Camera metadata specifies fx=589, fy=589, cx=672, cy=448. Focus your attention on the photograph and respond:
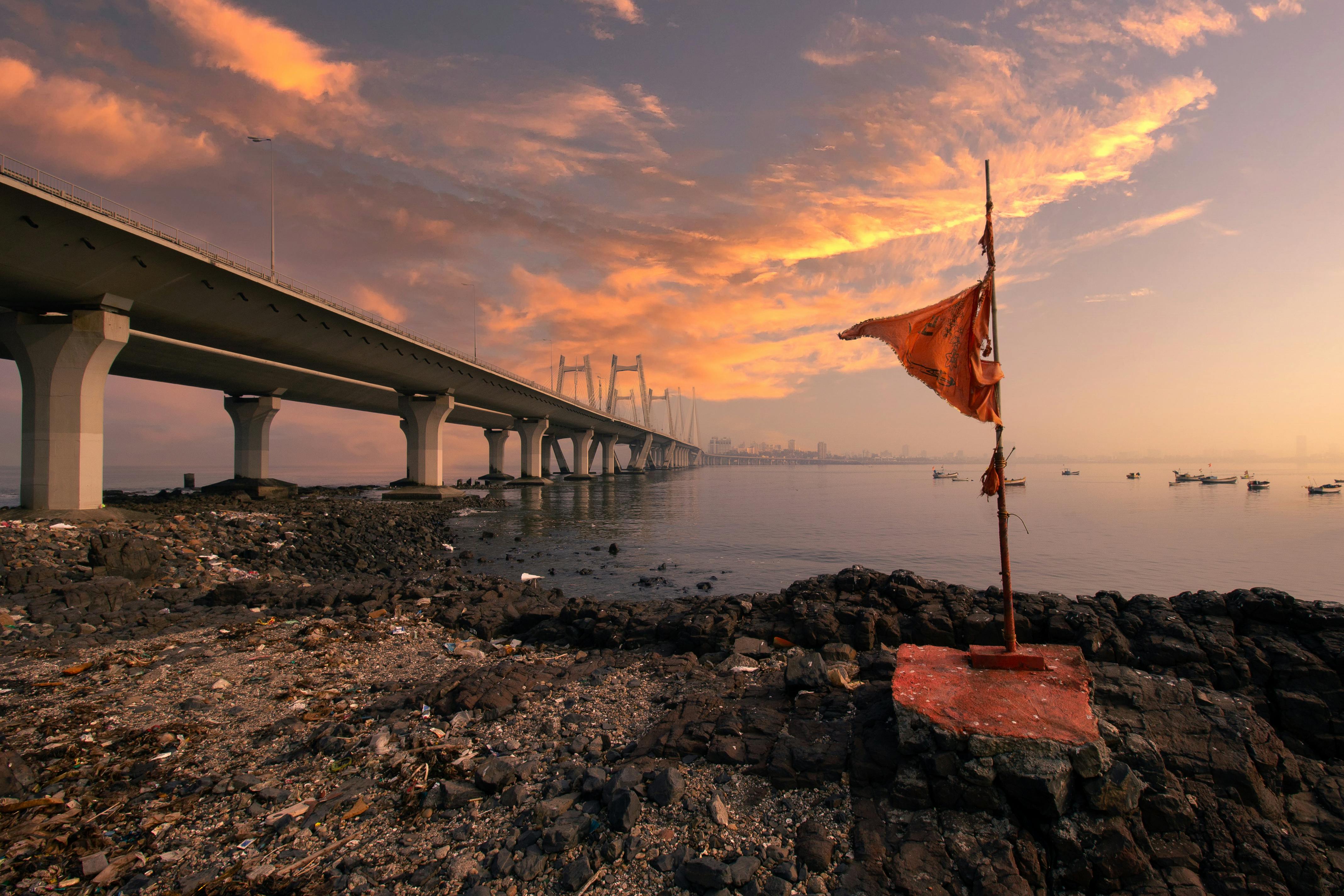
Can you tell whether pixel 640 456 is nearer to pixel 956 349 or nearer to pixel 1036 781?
pixel 956 349

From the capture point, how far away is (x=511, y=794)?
5.14 m

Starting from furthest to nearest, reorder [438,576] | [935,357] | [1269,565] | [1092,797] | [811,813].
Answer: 1. [1269,565]
2. [438,576]
3. [935,357]
4. [811,813]
5. [1092,797]

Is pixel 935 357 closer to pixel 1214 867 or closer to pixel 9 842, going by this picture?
pixel 1214 867

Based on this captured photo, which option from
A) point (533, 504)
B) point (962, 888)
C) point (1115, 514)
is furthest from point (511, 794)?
point (1115, 514)

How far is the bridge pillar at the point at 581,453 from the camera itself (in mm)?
100875

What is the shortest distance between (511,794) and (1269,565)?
31.0 metres

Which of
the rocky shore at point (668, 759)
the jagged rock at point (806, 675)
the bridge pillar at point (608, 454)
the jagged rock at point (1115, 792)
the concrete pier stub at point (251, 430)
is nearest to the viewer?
the rocky shore at point (668, 759)

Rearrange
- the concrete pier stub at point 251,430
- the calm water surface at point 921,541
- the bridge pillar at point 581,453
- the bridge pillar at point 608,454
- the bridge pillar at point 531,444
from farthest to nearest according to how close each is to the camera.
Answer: the bridge pillar at point 608,454, the bridge pillar at point 581,453, the bridge pillar at point 531,444, the concrete pier stub at point 251,430, the calm water surface at point 921,541

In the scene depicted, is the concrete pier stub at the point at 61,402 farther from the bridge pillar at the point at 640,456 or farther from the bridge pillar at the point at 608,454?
the bridge pillar at the point at 640,456

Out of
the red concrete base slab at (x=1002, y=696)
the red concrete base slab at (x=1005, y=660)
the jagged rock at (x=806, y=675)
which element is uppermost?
the red concrete base slab at (x=1005, y=660)

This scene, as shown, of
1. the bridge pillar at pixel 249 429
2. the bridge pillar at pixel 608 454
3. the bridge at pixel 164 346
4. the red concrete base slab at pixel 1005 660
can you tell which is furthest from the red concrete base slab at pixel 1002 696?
the bridge pillar at pixel 608 454

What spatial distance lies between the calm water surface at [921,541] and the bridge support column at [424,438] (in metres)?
7.87

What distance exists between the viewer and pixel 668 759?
5699 mm

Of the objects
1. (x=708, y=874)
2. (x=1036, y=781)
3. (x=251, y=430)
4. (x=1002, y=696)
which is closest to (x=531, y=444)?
(x=251, y=430)
